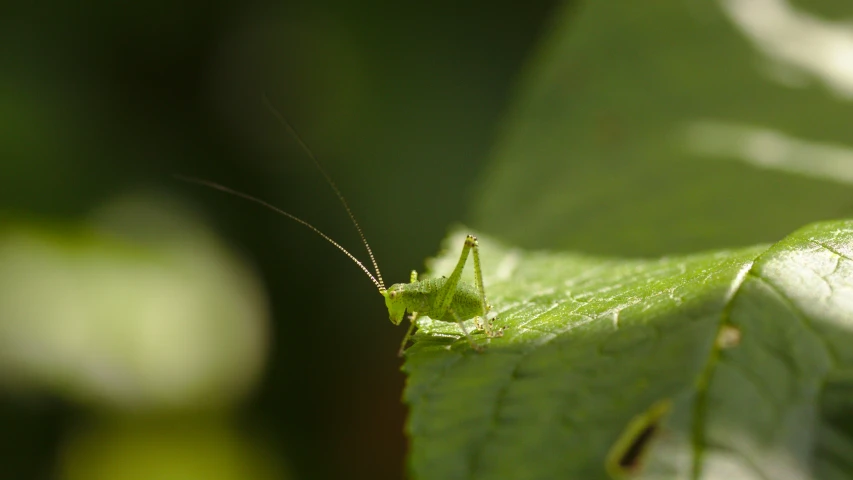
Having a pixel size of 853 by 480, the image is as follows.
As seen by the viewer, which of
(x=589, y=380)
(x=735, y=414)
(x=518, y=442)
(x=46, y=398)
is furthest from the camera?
(x=46, y=398)

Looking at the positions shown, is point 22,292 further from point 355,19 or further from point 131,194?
point 355,19

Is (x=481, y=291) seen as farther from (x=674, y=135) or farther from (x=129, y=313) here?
(x=129, y=313)

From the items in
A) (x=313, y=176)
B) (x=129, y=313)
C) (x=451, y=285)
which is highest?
(x=313, y=176)

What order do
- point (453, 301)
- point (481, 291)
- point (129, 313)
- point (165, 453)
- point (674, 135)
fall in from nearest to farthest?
point (481, 291), point (453, 301), point (674, 135), point (129, 313), point (165, 453)

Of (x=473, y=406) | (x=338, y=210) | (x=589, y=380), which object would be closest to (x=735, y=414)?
(x=589, y=380)

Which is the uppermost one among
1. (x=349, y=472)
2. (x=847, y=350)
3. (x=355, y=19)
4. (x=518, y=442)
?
(x=355, y=19)

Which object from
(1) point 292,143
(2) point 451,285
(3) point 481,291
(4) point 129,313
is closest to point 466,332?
(3) point 481,291

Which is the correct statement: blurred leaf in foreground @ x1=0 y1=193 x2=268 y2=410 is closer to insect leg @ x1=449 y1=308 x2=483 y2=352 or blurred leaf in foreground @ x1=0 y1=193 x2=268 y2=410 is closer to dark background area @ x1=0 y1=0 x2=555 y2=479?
dark background area @ x1=0 y1=0 x2=555 y2=479
